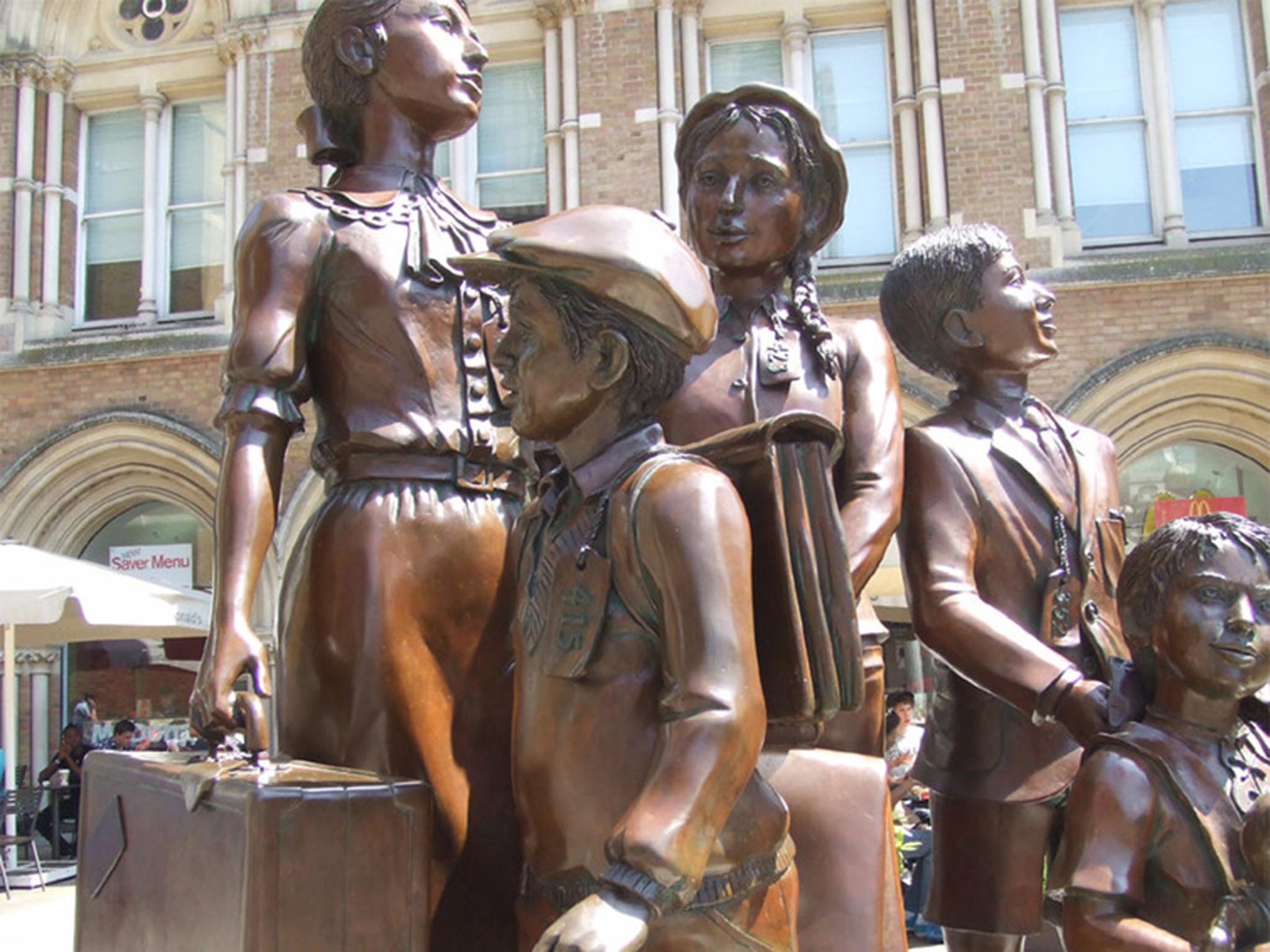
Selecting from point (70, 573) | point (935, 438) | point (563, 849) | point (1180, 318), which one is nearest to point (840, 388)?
point (935, 438)

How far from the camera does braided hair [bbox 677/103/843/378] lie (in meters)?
2.26

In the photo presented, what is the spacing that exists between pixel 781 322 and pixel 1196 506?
10148 millimetres

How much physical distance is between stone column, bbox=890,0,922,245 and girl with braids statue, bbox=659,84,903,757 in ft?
32.2

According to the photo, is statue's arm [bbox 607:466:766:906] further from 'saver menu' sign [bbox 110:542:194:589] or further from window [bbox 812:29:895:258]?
'saver menu' sign [bbox 110:542:194:589]

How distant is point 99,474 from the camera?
13.3 metres

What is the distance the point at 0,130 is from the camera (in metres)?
13.7

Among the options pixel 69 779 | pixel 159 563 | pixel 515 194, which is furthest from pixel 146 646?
pixel 515 194

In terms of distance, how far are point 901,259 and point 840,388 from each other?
1.77ft

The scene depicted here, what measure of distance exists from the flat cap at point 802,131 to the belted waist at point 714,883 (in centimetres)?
111

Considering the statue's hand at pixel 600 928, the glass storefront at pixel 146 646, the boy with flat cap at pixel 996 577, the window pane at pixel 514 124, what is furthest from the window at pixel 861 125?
the statue's hand at pixel 600 928

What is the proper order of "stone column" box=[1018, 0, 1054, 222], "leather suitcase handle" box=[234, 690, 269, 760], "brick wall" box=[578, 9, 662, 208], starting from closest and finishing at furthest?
"leather suitcase handle" box=[234, 690, 269, 760] < "stone column" box=[1018, 0, 1054, 222] < "brick wall" box=[578, 9, 662, 208]

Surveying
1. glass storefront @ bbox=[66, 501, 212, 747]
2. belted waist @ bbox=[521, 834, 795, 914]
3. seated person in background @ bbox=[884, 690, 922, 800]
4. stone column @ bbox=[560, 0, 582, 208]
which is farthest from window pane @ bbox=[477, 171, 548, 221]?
belted waist @ bbox=[521, 834, 795, 914]

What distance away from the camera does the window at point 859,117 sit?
487 inches

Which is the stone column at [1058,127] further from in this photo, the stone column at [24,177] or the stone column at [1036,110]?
the stone column at [24,177]
